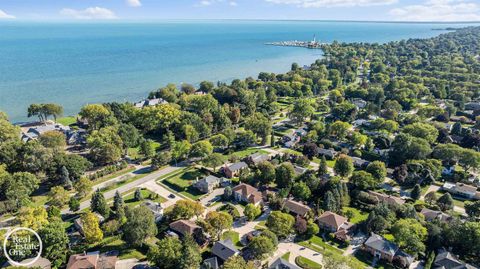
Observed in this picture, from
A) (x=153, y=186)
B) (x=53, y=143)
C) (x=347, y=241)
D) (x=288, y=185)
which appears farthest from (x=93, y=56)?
(x=347, y=241)

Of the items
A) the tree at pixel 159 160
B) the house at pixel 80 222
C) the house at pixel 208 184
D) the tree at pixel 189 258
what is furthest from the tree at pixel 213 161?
the tree at pixel 189 258

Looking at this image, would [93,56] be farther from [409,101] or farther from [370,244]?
[370,244]

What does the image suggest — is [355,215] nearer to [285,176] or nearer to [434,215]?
[434,215]

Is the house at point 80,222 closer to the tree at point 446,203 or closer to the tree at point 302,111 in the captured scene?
the tree at point 446,203

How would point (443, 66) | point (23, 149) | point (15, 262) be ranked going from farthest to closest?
point (443, 66)
point (23, 149)
point (15, 262)

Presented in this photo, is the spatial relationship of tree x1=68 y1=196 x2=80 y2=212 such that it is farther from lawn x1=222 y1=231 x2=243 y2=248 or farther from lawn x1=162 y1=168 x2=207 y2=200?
lawn x1=222 y1=231 x2=243 y2=248

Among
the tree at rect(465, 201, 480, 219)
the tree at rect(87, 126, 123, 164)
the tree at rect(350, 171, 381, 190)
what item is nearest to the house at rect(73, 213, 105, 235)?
the tree at rect(87, 126, 123, 164)

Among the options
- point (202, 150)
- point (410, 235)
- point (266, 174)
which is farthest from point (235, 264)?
point (202, 150)
